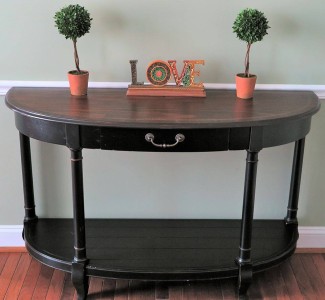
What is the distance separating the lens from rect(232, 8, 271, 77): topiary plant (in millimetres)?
2129

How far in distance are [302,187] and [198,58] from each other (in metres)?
0.83

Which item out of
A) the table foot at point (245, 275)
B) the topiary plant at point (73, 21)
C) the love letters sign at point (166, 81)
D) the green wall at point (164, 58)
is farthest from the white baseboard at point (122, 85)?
the table foot at point (245, 275)

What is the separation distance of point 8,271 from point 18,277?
76 millimetres

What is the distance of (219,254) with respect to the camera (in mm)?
2354

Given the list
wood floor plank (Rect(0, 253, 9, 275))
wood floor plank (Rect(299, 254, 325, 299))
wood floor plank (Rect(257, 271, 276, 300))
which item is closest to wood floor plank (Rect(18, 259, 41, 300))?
wood floor plank (Rect(0, 253, 9, 275))

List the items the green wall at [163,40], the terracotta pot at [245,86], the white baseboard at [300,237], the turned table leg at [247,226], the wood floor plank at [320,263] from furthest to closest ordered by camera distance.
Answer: the white baseboard at [300,237] → the wood floor plank at [320,263] → the green wall at [163,40] → the terracotta pot at [245,86] → the turned table leg at [247,226]

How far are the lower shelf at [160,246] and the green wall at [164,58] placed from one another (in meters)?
0.10

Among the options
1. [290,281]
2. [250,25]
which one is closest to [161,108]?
[250,25]

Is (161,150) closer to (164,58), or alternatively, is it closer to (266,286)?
(164,58)

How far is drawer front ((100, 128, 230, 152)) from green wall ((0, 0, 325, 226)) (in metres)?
0.50

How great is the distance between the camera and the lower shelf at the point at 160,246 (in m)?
2.25

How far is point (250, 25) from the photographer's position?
2.13 metres

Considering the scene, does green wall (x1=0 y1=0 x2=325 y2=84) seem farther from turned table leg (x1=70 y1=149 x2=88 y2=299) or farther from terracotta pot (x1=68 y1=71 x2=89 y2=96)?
turned table leg (x1=70 y1=149 x2=88 y2=299)

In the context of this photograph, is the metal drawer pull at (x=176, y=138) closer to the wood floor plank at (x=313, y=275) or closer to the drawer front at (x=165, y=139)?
the drawer front at (x=165, y=139)
